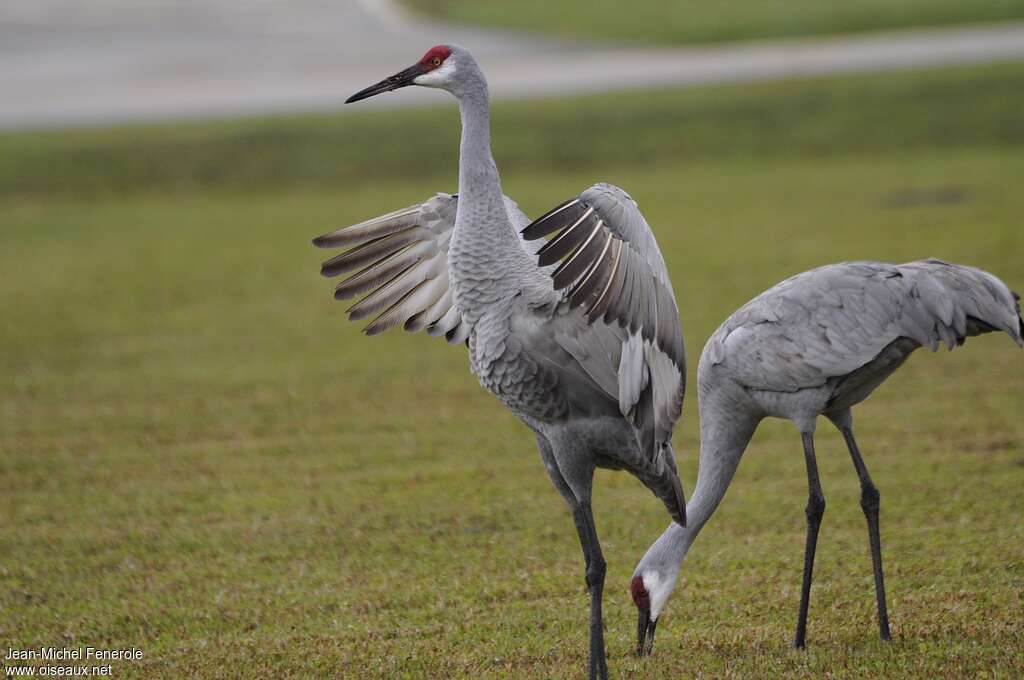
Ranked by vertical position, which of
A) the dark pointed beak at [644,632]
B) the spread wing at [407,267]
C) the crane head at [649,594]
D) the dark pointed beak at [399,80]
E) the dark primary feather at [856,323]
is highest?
the dark pointed beak at [399,80]

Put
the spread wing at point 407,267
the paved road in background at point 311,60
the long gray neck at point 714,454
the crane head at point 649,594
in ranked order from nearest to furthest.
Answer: the crane head at point 649,594 < the long gray neck at point 714,454 < the spread wing at point 407,267 < the paved road in background at point 311,60

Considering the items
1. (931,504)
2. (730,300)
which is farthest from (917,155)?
(931,504)

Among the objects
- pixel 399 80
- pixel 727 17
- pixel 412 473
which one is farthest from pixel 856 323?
pixel 727 17

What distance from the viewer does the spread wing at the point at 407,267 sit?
5.98m

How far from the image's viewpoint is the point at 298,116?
21750 mm

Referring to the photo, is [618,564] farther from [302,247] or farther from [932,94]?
[932,94]

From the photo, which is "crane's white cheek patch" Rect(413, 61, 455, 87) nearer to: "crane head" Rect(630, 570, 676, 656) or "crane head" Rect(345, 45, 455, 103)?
"crane head" Rect(345, 45, 455, 103)

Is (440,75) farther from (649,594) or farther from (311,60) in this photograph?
(311,60)

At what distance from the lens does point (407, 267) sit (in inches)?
238

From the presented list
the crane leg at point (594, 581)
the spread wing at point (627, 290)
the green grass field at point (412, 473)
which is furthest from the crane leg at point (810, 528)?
the crane leg at point (594, 581)

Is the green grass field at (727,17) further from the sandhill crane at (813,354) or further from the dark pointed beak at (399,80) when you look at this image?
the dark pointed beak at (399,80)

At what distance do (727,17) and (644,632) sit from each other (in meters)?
25.7

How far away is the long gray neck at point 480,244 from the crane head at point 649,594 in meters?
1.29

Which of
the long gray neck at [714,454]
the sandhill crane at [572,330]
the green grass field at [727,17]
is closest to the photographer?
Answer: the sandhill crane at [572,330]
